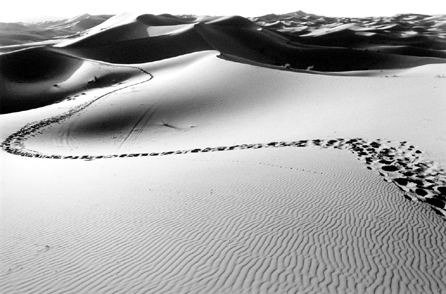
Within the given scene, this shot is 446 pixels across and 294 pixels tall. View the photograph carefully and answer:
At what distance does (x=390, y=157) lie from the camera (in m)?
10.7

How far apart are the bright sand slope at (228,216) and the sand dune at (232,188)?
0.03 meters

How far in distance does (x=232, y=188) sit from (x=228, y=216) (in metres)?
1.68

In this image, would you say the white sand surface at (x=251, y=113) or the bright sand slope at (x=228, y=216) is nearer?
the bright sand slope at (x=228, y=216)

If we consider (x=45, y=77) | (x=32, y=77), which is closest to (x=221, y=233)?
(x=45, y=77)

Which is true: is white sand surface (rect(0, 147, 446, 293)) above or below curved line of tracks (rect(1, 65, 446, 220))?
above

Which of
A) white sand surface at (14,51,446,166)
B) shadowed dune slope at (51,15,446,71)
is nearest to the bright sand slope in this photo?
white sand surface at (14,51,446,166)

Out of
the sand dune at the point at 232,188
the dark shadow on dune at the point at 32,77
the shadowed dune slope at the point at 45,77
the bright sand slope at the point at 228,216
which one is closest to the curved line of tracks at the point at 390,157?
the sand dune at the point at 232,188

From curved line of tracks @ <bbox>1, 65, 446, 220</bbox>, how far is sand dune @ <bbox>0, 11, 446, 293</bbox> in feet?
0.19

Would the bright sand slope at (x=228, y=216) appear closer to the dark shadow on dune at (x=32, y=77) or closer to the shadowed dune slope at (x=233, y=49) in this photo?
the dark shadow on dune at (x=32, y=77)

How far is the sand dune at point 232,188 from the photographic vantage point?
521 centimetres

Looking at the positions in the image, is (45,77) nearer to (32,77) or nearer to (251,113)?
(32,77)

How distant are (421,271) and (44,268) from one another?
5.95 m

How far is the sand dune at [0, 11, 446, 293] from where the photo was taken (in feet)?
17.1

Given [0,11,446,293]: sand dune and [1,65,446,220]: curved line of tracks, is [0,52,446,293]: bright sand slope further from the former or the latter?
[1,65,446,220]: curved line of tracks
